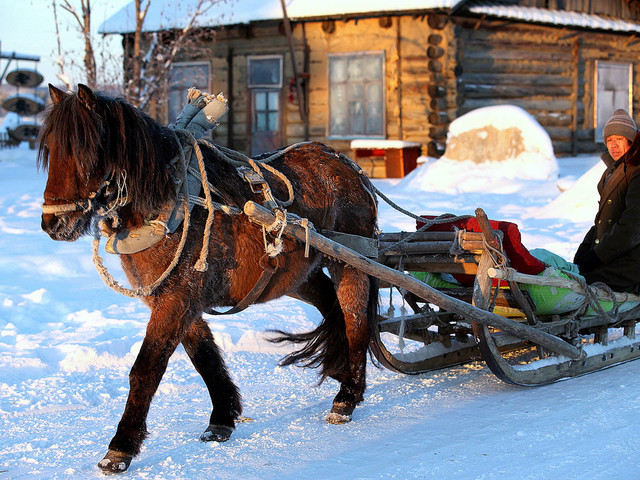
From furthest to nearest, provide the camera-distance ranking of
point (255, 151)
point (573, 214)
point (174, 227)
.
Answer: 1. point (255, 151)
2. point (573, 214)
3. point (174, 227)

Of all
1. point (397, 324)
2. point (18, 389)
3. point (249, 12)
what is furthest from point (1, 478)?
point (249, 12)

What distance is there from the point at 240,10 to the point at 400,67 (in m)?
3.96

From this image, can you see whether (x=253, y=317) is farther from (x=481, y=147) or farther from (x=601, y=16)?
(x=601, y=16)

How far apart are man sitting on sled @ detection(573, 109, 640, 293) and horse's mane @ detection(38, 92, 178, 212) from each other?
2993 millimetres

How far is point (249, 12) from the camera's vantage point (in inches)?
613

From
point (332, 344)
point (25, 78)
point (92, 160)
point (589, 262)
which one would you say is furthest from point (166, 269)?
point (25, 78)

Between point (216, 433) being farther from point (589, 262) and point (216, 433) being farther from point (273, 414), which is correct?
point (589, 262)

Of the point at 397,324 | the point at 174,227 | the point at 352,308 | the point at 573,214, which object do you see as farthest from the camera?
the point at 573,214

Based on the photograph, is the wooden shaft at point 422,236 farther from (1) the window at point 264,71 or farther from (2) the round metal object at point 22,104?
(2) the round metal object at point 22,104

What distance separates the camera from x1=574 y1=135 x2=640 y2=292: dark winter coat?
4496 mm

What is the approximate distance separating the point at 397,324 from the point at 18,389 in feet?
7.83

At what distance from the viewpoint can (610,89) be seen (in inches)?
679

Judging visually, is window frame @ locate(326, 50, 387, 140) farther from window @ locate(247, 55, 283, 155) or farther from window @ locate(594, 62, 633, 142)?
window @ locate(594, 62, 633, 142)

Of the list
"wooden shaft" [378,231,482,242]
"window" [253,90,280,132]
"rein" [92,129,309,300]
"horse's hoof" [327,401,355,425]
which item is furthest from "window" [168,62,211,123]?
"horse's hoof" [327,401,355,425]
